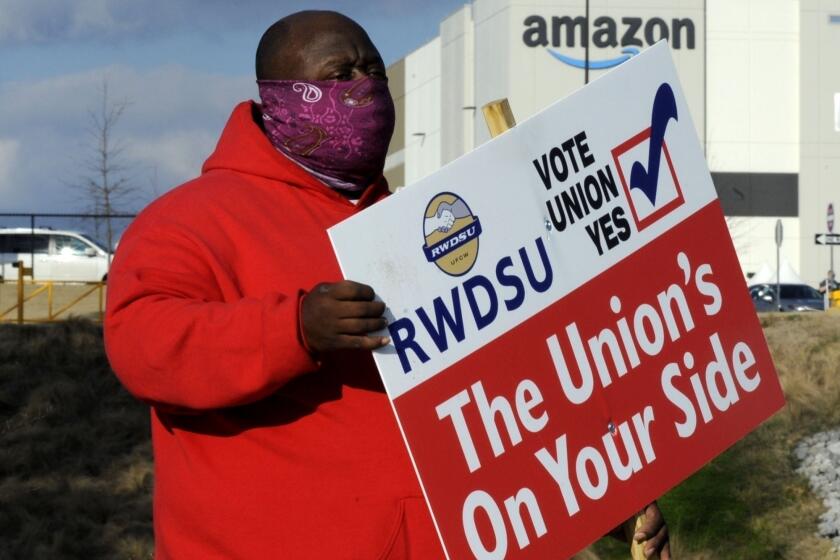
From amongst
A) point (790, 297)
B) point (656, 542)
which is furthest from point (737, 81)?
point (656, 542)

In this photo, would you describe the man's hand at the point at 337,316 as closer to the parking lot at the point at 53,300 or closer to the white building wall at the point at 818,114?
the parking lot at the point at 53,300

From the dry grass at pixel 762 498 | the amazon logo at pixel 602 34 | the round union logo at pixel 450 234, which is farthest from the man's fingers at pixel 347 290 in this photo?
the amazon logo at pixel 602 34

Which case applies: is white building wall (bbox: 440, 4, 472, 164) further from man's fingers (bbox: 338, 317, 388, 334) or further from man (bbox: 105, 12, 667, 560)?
man's fingers (bbox: 338, 317, 388, 334)

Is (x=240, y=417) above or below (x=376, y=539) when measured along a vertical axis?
above

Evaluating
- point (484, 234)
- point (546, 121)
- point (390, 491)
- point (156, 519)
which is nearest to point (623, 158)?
point (546, 121)

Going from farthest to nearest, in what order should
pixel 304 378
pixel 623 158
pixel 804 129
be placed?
pixel 804 129, pixel 623 158, pixel 304 378

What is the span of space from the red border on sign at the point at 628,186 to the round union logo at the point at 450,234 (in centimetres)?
41

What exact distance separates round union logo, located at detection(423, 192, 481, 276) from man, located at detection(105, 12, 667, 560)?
17cm

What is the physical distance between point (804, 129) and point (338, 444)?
182 feet

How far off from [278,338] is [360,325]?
0.13 meters

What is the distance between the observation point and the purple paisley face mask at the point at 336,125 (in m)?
2.78

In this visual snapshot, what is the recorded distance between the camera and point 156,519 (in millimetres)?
2771

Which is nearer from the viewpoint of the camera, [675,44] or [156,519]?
[156,519]

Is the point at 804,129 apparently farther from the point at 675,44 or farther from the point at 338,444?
the point at 338,444
